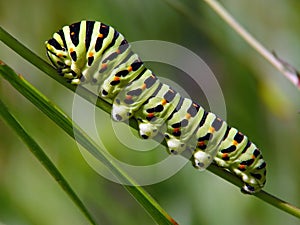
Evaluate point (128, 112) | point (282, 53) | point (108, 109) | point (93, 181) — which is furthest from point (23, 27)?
point (108, 109)

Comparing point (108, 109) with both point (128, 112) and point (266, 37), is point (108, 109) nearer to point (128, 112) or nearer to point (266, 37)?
point (128, 112)

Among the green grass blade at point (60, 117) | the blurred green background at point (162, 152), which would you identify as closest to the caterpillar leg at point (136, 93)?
the green grass blade at point (60, 117)

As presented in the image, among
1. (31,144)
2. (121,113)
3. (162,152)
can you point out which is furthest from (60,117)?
(162,152)

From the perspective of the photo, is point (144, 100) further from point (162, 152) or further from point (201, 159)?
point (162, 152)

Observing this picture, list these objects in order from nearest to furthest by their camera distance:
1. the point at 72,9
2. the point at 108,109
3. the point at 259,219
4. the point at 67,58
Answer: the point at 108,109 → the point at 67,58 → the point at 259,219 → the point at 72,9

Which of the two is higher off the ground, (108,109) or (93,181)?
(108,109)

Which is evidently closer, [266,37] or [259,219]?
[259,219]

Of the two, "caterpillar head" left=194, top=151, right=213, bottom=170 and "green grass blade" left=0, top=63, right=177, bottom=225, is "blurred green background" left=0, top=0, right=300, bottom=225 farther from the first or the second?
"green grass blade" left=0, top=63, right=177, bottom=225
